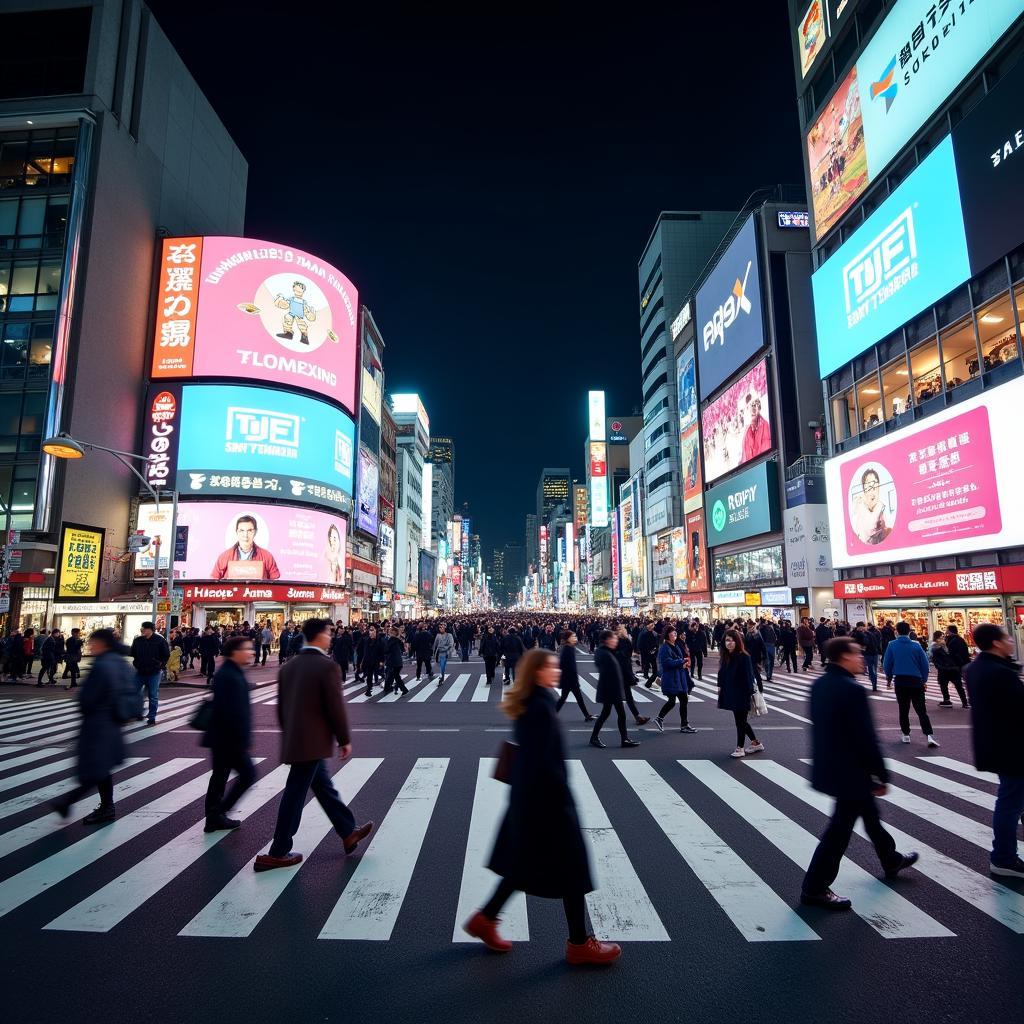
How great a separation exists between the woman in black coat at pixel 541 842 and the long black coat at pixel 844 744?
199 centimetres

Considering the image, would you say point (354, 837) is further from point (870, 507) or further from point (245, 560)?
point (245, 560)

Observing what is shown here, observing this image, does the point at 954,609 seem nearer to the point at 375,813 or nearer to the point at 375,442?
the point at 375,813

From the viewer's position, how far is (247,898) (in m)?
4.61

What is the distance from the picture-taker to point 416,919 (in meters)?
4.26

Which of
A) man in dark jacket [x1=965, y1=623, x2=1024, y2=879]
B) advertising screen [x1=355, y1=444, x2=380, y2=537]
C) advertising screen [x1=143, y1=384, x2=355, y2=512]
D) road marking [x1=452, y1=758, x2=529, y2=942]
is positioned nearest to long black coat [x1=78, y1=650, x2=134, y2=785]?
road marking [x1=452, y1=758, x2=529, y2=942]

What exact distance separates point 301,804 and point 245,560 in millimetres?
39042

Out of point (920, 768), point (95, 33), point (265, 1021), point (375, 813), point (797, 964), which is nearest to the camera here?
point (265, 1021)

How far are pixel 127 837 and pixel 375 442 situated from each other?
60.2 meters

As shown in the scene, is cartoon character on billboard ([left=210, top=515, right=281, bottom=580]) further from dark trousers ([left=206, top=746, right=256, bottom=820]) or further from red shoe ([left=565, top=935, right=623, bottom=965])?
red shoe ([left=565, top=935, right=623, bottom=965])

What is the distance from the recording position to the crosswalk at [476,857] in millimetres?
4262

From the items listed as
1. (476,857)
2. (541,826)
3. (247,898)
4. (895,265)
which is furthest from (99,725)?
(895,265)

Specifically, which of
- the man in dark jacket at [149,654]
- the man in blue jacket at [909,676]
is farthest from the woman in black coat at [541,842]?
the man in dark jacket at [149,654]

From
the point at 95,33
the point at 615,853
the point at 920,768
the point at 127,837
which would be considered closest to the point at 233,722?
the point at 127,837

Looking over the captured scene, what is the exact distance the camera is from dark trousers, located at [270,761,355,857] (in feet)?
17.2
